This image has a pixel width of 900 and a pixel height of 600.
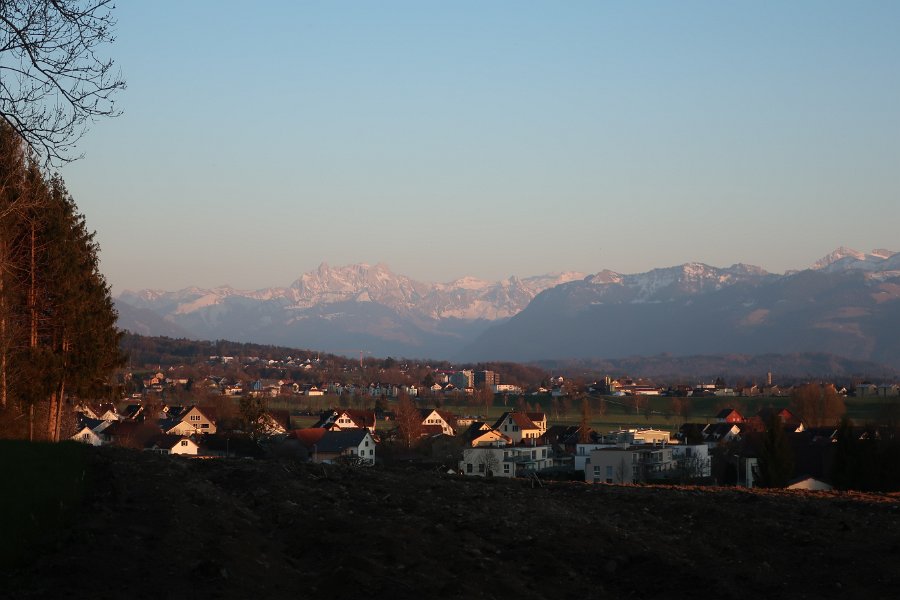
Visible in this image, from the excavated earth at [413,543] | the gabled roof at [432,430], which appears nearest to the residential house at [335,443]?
the gabled roof at [432,430]

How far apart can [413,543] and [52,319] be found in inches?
770

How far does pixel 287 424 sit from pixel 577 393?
71.7m

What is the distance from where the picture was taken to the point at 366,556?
559 inches

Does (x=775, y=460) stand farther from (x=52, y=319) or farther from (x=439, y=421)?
(x=439, y=421)

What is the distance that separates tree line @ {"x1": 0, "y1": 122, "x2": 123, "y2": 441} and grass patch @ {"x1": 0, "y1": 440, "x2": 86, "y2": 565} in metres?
12.5

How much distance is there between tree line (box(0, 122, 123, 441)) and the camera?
29.9 m

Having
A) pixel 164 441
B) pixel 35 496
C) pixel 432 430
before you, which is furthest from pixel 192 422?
pixel 35 496

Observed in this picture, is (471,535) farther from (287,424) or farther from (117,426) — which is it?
(287,424)

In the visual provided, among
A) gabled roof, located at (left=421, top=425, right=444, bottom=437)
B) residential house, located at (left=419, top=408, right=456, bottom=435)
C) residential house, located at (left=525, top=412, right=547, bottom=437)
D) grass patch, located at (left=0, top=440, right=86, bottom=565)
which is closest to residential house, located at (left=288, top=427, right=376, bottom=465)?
gabled roof, located at (left=421, top=425, right=444, bottom=437)

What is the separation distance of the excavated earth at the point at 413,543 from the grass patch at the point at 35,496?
19 centimetres

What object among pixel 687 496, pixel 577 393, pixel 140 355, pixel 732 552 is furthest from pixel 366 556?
pixel 140 355

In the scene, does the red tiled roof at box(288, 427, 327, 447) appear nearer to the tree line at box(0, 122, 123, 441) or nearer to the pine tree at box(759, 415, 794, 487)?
the pine tree at box(759, 415, 794, 487)

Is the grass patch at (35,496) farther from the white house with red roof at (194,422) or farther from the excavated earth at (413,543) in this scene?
the white house with red roof at (194,422)

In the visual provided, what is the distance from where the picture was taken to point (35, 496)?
48.4 ft
